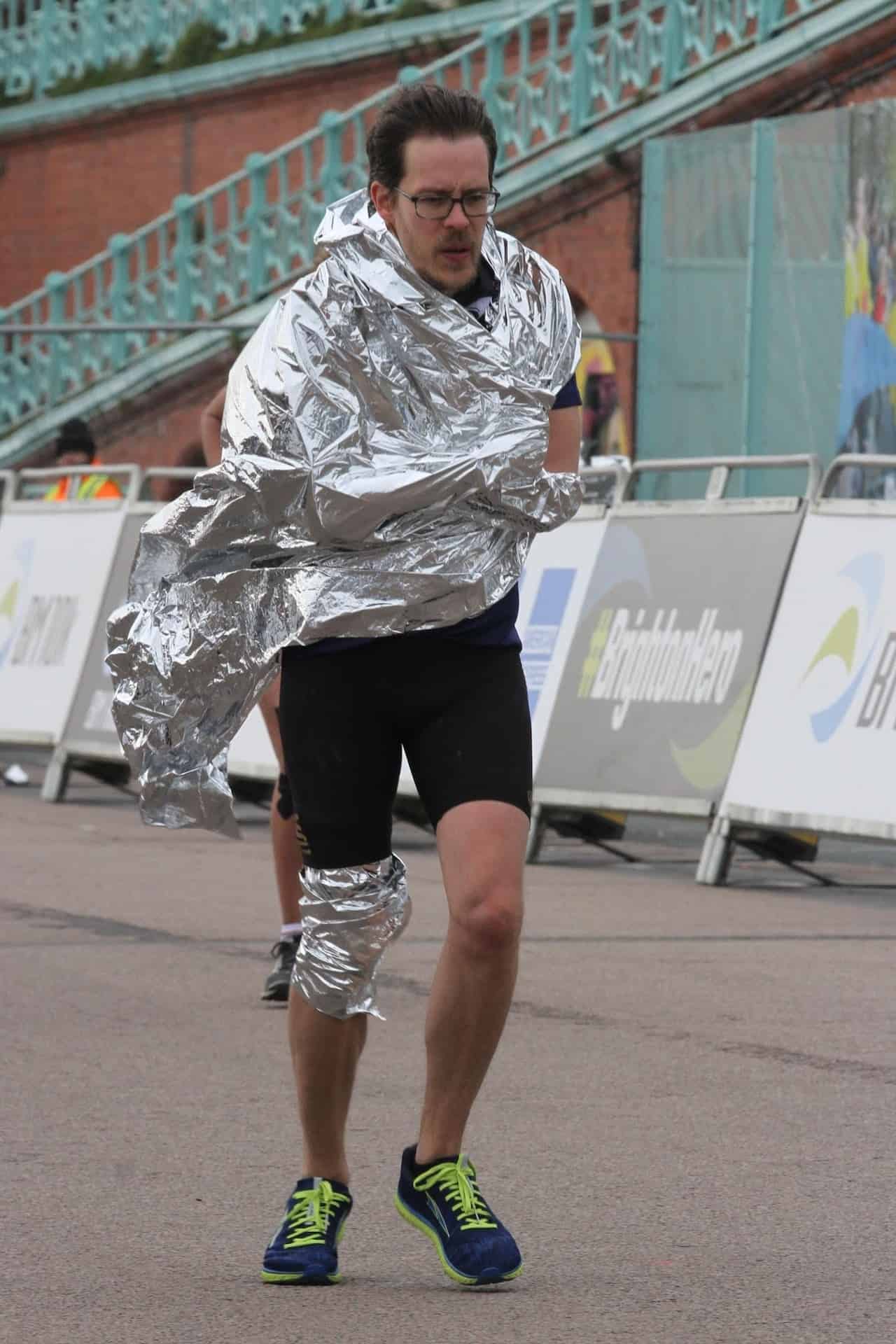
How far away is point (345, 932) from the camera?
489cm

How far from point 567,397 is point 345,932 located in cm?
106

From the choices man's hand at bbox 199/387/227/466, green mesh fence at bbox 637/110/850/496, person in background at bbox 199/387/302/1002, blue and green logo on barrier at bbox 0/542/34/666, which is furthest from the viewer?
green mesh fence at bbox 637/110/850/496

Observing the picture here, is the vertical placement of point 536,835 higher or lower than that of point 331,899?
lower

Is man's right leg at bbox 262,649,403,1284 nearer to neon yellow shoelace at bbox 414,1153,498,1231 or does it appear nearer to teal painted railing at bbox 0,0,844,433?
neon yellow shoelace at bbox 414,1153,498,1231

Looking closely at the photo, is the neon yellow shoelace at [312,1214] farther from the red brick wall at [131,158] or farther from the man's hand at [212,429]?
the red brick wall at [131,158]

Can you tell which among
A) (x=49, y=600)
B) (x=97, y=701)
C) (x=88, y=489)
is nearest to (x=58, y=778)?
(x=97, y=701)

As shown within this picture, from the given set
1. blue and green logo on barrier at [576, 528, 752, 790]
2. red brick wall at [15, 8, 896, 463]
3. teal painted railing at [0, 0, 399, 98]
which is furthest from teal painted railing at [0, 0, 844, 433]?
blue and green logo on barrier at [576, 528, 752, 790]

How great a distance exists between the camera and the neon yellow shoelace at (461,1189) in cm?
485

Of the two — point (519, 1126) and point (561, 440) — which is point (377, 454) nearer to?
point (561, 440)

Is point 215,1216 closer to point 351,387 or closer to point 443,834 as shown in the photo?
point 443,834

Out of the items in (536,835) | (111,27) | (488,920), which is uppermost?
(111,27)

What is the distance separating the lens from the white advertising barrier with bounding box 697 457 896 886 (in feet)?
34.2

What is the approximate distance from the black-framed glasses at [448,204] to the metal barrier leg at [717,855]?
21.0ft

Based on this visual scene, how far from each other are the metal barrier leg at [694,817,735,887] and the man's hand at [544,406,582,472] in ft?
19.9
